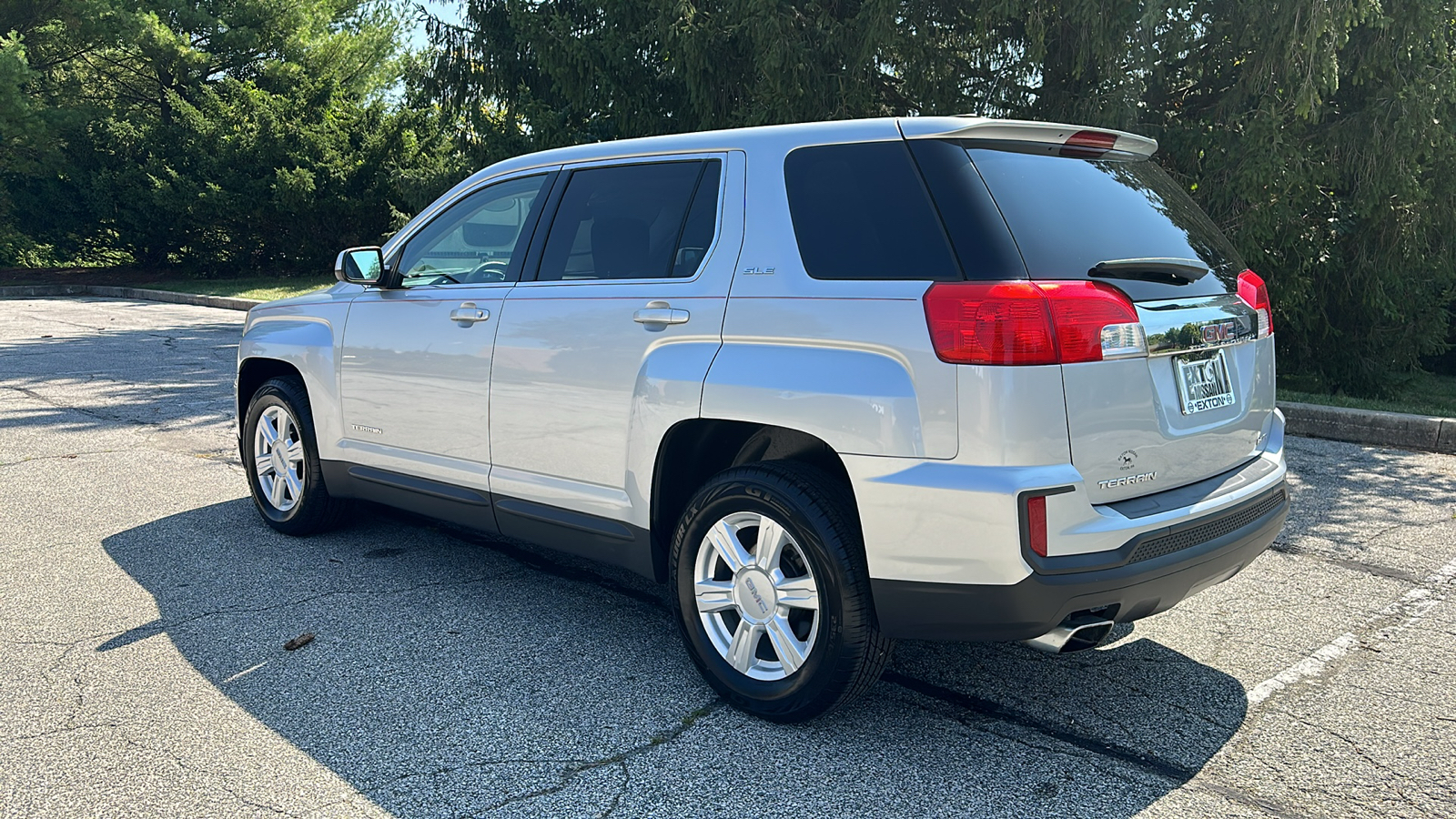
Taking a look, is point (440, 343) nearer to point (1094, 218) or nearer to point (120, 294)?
point (1094, 218)

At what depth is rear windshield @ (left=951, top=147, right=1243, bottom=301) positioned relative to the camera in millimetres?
3205

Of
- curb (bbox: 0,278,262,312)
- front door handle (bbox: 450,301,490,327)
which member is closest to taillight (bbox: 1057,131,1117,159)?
front door handle (bbox: 450,301,490,327)

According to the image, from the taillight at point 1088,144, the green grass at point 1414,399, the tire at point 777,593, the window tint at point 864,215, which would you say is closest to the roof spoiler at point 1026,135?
the taillight at point 1088,144

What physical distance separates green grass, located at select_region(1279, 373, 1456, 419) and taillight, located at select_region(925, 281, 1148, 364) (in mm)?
6923

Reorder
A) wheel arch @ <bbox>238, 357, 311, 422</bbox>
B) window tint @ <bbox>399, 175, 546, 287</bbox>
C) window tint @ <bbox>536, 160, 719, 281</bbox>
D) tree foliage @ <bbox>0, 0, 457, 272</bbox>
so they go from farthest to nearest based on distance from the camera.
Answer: tree foliage @ <bbox>0, 0, 457, 272</bbox> → wheel arch @ <bbox>238, 357, 311, 422</bbox> → window tint @ <bbox>399, 175, 546, 287</bbox> → window tint @ <bbox>536, 160, 719, 281</bbox>

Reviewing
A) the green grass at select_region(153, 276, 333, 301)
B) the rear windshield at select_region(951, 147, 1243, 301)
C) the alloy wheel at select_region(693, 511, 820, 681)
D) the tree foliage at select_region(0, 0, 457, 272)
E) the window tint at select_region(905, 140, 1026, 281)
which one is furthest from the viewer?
the tree foliage at select_region(0, 0, 457, 272)

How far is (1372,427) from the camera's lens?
27.1ft

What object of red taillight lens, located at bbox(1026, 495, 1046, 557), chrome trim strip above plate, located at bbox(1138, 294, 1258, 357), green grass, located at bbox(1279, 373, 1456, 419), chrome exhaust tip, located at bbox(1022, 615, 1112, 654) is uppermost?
chrome trim strip above plate, located at bbox(1138, 294, 1258, 357)

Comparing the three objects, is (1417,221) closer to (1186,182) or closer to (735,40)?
(1186,182)

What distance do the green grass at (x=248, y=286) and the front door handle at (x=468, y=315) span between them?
18599 millimetres

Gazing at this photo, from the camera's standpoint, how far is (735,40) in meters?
12.2

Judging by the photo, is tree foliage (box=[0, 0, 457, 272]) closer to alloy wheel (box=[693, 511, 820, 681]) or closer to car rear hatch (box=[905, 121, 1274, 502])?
alloy wheel (box=[693, 511, 820, 681])

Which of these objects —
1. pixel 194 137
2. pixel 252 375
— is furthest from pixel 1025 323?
pixel 194 137

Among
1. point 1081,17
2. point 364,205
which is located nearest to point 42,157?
point 364,205
